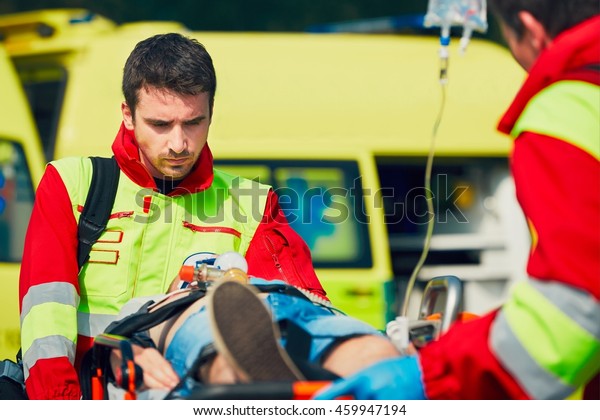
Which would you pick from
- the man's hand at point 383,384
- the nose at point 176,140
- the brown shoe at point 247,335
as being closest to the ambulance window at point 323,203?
the nose at point 176,140

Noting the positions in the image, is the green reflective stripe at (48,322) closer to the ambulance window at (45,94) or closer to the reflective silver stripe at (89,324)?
the reflective silver stripe at (89,324)

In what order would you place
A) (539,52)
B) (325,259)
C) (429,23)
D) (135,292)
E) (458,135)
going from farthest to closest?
(458,135)
(325,259)
(429,23)
(135,292)
(539,52)

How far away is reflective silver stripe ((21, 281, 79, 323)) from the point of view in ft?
10.5

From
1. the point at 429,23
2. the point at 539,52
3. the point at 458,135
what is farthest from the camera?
the point at 458,135

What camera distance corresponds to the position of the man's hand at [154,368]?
2.87m

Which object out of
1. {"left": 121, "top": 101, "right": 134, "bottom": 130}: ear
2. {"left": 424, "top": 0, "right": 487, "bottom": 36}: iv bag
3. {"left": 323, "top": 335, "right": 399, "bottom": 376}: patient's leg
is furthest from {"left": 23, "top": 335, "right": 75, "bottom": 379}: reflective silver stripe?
{"left": 424, "top": 0, "right": 487, "bottom": 36}: iv bag

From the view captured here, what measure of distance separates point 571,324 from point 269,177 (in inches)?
170

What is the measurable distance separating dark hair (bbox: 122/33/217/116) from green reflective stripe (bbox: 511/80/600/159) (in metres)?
1.29

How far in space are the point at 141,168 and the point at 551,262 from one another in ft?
5.41

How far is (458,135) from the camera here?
694cm

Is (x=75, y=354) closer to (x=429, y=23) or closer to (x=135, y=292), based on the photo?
(x=135, y=292)

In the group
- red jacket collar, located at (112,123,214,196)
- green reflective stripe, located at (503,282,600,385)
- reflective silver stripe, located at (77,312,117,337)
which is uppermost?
green reflective stripe, located at (503,282,600,385)

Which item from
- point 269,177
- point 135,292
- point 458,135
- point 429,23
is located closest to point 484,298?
point 458,135

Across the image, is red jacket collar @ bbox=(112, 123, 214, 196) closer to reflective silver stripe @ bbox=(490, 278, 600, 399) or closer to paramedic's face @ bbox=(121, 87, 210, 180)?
paramedic's face @ bbox=(121, 87, 210, 180)
